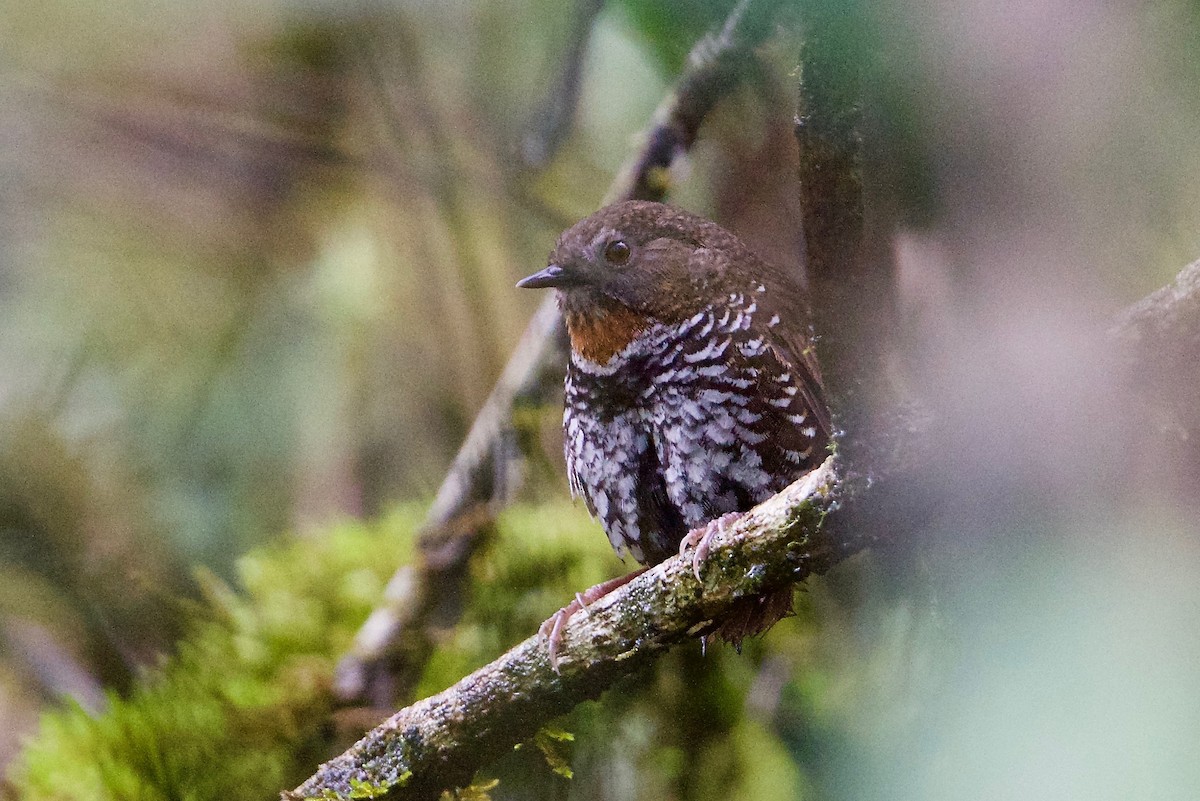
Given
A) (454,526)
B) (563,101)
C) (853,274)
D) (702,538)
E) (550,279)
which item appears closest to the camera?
(853,274)

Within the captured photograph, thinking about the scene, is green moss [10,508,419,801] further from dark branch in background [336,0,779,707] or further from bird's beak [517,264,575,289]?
bird's beak [517,264,575,289]

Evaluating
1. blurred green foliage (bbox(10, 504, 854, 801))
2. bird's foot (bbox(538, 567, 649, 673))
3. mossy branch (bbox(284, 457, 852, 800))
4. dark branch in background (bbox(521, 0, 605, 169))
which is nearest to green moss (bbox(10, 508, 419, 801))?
blurred green foliage (bbox(10, 504, 854, 801))

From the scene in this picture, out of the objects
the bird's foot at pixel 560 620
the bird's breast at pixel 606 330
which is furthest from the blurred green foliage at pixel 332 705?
the bird's breast at pixel 606 330

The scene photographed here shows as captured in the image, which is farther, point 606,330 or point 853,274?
point 606,330

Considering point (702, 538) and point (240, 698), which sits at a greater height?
point (240, 698)

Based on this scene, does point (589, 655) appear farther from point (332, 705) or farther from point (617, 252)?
point (332, 705)

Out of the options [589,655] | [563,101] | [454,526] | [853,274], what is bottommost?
[589,655]

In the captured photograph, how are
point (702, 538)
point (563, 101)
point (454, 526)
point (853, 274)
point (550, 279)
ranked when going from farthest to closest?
point (454, 526) → point (563, 101) → point (550, 279) → point (702, 538) → point (853, 274)

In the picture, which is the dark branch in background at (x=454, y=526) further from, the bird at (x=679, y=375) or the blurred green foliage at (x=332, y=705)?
the bird at (x=679, y=375)

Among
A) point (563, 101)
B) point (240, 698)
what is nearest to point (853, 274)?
point (563, 101)
